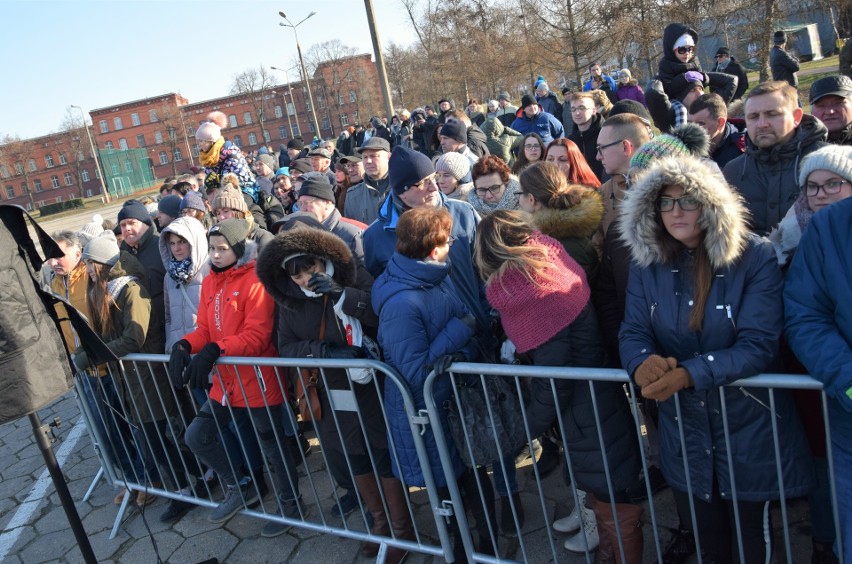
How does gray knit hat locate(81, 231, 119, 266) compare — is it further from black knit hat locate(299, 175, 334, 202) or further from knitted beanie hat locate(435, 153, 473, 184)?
knitted beanie hat locate(435, 153, 473, 184)

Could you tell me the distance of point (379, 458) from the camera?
10.9ft

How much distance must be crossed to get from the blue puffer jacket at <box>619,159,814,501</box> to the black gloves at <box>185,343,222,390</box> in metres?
2.28

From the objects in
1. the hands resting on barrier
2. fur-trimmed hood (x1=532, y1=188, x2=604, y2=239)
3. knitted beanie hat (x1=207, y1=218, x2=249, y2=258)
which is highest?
knitted beanie hat (x1=207, y1=218, x2=249, y2=258)

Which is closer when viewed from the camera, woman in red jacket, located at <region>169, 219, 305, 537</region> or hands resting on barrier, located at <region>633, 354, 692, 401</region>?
hands resting on barrier, located at <region>633, 354, 692, 401</region>

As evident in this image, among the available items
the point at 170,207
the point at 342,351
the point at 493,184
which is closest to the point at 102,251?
the point at 170,207

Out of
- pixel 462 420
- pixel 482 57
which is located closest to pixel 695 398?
pixel 462 420

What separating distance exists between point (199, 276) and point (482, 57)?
28.8 metres

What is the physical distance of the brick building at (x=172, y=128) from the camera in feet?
232

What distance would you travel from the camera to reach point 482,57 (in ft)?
98.4

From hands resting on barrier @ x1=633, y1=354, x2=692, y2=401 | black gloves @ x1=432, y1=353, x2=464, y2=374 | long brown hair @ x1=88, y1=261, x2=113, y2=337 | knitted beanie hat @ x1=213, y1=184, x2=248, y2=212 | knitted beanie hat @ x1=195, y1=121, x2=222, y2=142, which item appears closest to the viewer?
hands resting on barrier @ x1=633, y1=354, x2=692, y2=401

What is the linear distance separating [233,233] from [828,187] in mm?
3126

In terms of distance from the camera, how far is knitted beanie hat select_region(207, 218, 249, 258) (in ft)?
11.7

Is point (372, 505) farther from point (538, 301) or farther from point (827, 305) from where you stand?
point (827, 305)

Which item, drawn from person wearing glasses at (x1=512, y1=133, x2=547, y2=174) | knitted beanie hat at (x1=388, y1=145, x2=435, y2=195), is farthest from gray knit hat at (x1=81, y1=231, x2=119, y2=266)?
person wearing glasses at (x1=512, y1=133, x2=547, y2=174)
